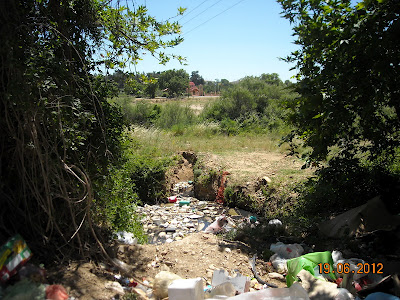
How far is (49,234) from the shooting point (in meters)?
3.20

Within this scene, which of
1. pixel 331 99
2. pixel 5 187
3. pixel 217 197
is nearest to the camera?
pixel 5 187

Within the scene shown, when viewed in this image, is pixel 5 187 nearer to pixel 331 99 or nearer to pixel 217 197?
pixel 331 99

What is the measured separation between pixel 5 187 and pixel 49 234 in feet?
1.97

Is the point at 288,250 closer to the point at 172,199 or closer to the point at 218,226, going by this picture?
the point at 218,226

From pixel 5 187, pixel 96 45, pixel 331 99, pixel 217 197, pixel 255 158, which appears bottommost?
pixel 217 197

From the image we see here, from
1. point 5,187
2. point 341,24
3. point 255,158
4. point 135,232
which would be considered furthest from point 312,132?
point 255,158

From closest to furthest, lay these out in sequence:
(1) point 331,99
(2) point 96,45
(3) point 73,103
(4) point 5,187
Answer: (3) point 73,103, (4) point 5,187, (2) point 96,45, (1) point 331,99

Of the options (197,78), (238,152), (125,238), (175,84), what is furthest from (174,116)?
(197,78)

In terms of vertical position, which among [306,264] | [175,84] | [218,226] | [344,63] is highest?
[175,84]

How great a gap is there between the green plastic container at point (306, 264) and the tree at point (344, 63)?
1765 millimetres
